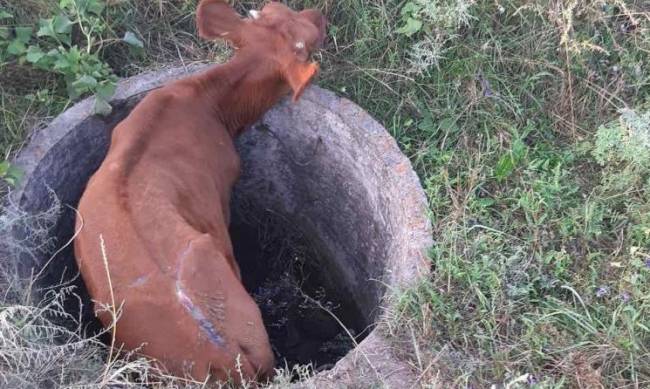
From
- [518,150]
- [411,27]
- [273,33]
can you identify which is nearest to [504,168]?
[518,150]

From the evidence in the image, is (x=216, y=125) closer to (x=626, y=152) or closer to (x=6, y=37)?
(x=6, y=37)

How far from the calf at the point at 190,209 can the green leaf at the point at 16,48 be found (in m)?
0.75

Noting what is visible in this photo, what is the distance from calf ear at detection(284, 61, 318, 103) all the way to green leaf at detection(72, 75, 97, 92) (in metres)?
0.91

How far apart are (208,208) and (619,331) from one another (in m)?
1.69

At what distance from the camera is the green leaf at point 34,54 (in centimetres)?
353

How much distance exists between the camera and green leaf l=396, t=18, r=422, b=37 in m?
3.77

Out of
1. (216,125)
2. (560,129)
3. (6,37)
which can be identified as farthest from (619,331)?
(6,37)

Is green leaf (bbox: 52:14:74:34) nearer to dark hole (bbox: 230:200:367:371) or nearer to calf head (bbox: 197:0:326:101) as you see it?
calf head (bbox: 197:0:326:101)

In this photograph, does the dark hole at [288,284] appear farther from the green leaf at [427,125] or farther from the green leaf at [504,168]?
the green leaf at [504,168]

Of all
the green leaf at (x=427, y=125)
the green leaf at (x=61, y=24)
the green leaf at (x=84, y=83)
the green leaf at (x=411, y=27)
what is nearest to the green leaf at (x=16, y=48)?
the green leaf at (x=61, y=24)

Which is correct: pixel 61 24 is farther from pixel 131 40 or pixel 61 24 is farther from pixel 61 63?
pixel 131 40

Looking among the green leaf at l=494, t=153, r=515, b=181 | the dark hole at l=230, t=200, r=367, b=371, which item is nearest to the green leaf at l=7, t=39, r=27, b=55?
the dark hole at l=230, t=200, r=367, b=371

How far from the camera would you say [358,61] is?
3904 millimetres

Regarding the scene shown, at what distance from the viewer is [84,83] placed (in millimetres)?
3539
